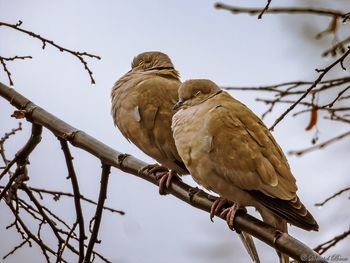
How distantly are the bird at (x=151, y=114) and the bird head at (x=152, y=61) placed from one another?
0.19m

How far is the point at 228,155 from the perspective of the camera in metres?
2.65

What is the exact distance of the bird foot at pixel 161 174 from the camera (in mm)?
2957

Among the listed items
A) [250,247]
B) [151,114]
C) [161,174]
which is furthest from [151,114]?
[250,247]

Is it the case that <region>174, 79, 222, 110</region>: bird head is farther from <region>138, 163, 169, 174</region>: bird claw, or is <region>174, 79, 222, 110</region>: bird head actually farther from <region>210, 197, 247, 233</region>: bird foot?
<region>210, 197, 247, 233</region>: bird foot

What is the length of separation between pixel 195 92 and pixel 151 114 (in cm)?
35

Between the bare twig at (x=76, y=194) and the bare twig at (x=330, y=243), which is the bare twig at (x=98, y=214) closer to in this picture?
the bare twig at (x=76, y=194)

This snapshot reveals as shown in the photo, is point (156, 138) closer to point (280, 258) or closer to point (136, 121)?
point (136, 121)

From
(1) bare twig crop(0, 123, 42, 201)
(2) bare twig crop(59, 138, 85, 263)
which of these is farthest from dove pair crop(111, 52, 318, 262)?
(1) bare twig crop(0, 123, 42, 201)

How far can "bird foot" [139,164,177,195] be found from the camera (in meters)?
2.96

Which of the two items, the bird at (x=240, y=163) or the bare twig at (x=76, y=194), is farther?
the bare twig at (x=76, y=194)

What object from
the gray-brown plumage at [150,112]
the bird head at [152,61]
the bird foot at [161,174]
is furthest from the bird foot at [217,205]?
the bird head at [152,61]

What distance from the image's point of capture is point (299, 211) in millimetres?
2438

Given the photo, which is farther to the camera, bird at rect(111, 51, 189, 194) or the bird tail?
bird at rect(111, 51, 189, 194)

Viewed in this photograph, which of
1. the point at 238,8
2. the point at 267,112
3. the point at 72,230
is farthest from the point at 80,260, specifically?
the point at 238,8
